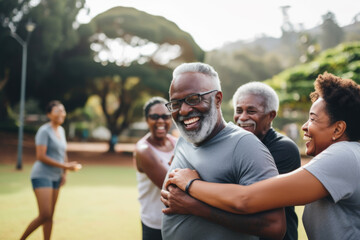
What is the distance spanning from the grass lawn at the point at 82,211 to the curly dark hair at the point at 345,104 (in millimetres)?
5010

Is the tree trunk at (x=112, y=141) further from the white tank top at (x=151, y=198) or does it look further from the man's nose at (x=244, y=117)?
the man's nose at (x=244, y=117)

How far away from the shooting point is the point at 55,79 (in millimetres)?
26422

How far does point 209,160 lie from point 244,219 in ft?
1.33

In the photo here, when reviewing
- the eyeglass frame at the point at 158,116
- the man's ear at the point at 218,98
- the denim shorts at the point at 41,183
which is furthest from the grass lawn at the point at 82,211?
the man's ear at the point at 218,98

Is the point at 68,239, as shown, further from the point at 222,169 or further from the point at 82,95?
the point at 82,95

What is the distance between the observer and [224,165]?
1976mm

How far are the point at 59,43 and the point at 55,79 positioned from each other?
3640 mm

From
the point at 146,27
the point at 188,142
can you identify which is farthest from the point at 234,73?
the point at 188,142

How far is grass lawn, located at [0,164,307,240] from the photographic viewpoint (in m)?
6.63

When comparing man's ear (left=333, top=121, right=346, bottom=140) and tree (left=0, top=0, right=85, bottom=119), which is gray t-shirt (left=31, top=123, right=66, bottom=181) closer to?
man's ear (left=333, top=121, right=346, bottom=140)

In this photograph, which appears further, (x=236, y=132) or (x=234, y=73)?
(x=234, y=73)

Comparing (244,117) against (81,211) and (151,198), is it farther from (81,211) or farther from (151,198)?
(81,211)

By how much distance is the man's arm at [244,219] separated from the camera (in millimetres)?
1795

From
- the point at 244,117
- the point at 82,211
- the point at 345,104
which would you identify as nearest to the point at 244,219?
the point at 345,104
